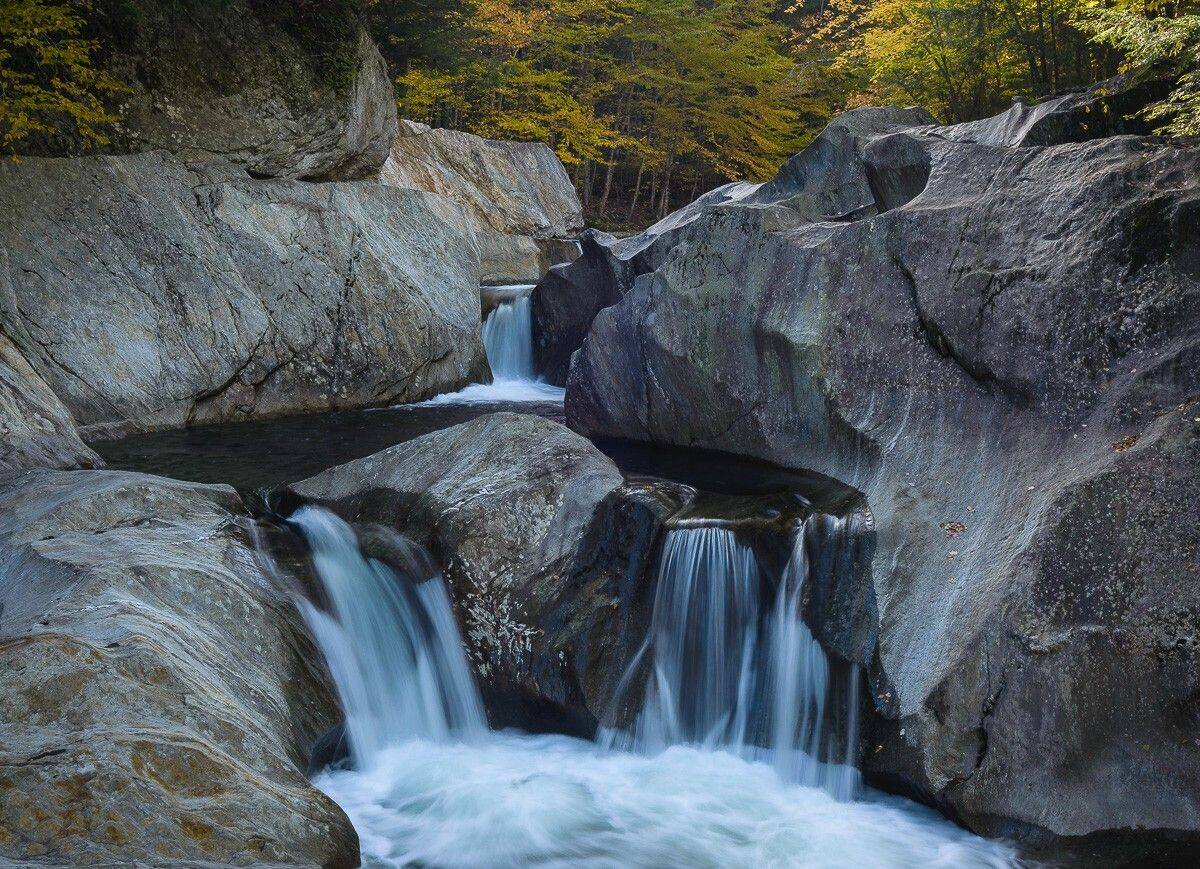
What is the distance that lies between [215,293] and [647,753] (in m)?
7.38

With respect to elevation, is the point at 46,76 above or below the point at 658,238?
above

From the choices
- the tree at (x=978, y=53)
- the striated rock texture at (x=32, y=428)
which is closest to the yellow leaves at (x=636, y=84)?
the tree at (x=978, y=53)

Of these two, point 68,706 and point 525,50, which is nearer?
point 68,706

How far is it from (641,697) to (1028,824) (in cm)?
218

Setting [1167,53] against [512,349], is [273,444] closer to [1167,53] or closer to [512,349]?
[512,349]

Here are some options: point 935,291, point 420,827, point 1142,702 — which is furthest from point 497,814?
point 935,291

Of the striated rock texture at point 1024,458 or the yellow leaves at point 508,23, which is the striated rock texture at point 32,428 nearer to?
the striated rock texture at point 1024,458

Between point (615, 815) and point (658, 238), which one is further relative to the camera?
point (658, 238)

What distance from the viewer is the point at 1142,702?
182 inches

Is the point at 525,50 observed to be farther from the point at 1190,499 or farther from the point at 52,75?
the point at 1190,499

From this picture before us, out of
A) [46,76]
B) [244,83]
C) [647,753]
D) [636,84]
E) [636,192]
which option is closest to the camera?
[647,753]

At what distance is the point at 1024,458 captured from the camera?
18.3 feet

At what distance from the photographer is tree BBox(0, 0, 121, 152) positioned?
348 inches

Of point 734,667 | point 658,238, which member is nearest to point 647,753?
point 734,667
